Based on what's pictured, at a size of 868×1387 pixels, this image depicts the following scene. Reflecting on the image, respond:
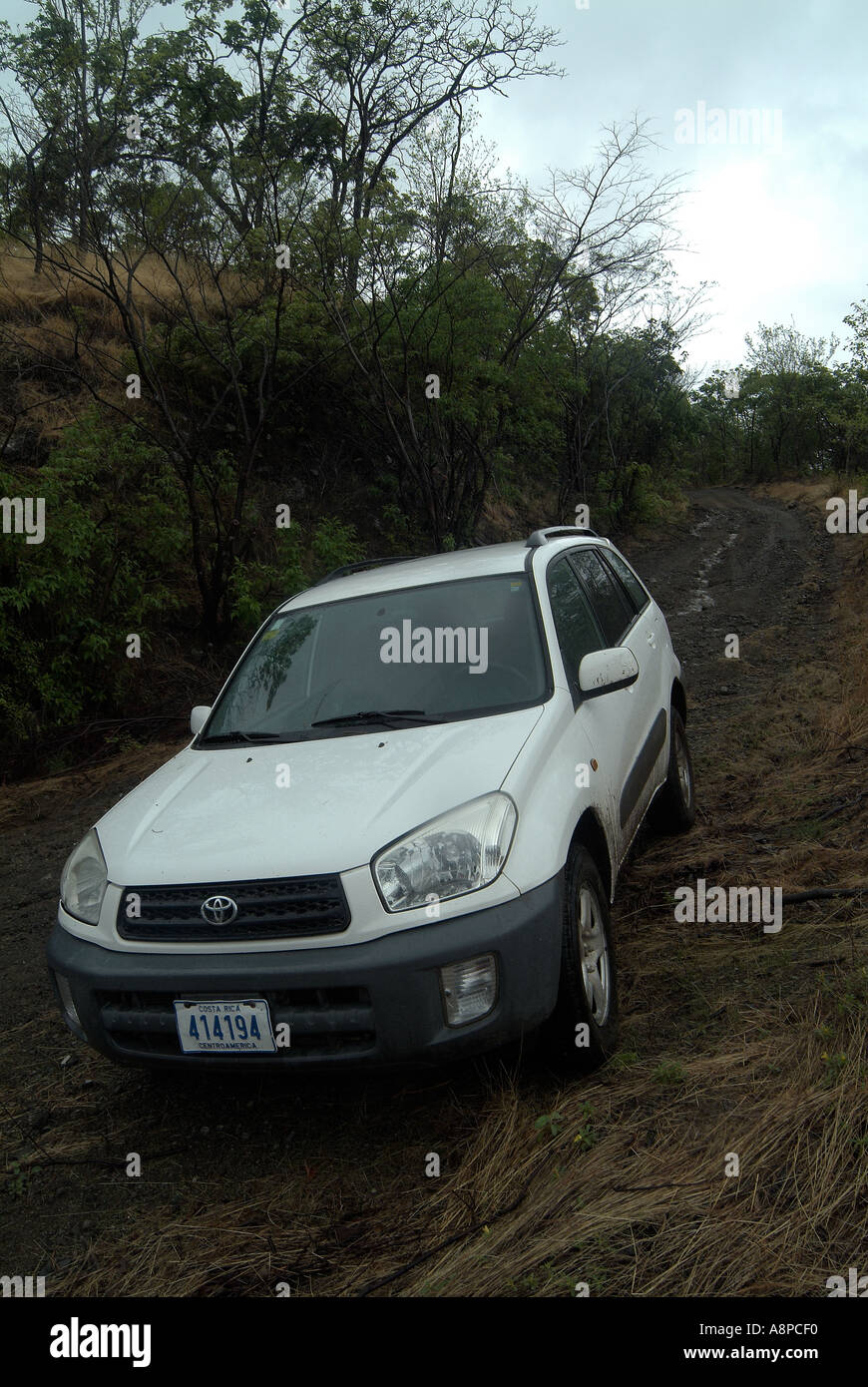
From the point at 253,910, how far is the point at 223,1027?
0.33m

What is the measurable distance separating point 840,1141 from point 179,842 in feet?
6.42

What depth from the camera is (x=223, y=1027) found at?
266 centimetres

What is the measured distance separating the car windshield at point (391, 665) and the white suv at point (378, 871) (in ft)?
0.04

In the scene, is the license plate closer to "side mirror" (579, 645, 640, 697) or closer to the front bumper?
the front bumper

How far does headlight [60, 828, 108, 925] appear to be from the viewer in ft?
9.71

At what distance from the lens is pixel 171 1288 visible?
2.42m

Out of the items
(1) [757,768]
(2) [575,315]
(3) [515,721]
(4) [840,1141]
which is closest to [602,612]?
(3) [515,721]

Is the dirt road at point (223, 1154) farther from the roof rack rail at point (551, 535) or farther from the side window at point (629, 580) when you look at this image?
the roof rack rail at point (551, 535)

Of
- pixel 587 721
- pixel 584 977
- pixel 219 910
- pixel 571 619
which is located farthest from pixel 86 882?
pixel 571 619

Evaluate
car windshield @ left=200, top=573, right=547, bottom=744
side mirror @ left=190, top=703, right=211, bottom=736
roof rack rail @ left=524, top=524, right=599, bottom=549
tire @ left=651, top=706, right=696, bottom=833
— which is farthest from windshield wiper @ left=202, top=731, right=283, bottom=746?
tire @ left=651, top=706, right=696, bottom=833

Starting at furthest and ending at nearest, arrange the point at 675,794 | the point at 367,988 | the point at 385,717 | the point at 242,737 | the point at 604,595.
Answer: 1. the point at 675,794
2. the point at 604,595
3. the point at 242,737
4. the point at 385,717
5. the point at 367,988

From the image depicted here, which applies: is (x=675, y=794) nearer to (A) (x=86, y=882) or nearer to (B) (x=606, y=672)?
(B) (x=606, y=672)

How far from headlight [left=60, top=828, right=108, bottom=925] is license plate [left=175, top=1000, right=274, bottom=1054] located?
449 mm

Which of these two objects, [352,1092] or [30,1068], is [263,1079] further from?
[30,1068]
